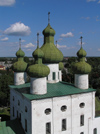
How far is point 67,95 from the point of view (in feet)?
45.8

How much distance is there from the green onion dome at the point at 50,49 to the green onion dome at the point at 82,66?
239 cm

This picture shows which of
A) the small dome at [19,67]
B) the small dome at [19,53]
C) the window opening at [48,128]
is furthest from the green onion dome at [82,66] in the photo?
the small dome at [19,53]

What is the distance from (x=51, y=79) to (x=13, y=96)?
5.08m

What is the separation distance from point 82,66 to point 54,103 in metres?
4.97

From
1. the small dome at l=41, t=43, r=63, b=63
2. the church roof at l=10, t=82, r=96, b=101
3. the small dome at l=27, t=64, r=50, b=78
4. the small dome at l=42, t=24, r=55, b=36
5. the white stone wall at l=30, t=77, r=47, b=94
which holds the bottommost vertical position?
the church roof at l=10, t=82, r=96, b=101

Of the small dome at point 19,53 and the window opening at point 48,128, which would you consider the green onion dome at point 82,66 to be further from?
the small dome at point 19,53

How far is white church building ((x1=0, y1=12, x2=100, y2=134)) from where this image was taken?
1284cm

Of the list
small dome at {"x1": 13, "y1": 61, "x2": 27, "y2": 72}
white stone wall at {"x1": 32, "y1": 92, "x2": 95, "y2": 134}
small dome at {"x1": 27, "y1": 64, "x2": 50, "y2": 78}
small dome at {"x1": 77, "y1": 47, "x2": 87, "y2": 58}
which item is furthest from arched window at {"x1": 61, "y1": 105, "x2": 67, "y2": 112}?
small dome at {"x1": 13, "y1": 61, "x2": 27, "y2": 72}

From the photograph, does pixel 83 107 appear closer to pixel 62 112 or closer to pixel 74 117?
pixel 74 117

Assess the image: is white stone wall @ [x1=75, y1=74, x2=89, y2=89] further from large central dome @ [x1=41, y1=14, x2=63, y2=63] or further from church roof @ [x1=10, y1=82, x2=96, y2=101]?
large central dome @ [x1=41, y1=14, x2=63, y2=63]

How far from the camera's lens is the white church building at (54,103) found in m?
12.8

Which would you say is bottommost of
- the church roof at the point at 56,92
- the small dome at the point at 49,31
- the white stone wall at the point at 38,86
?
the church roof at the point at 56,92

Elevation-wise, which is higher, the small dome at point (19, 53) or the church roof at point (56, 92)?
the small dome at point (19, 53)

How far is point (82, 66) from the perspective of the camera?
15.4 metres
